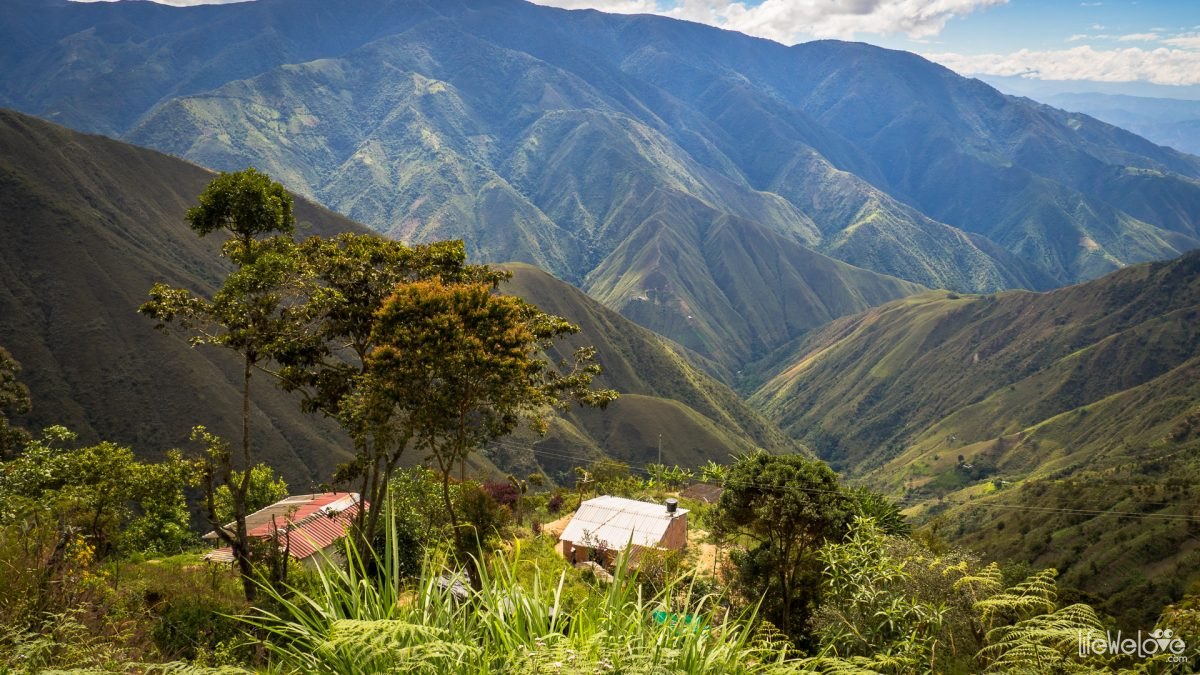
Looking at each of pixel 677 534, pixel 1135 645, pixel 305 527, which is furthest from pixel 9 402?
pixel 1135 645

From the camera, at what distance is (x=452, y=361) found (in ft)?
72.6

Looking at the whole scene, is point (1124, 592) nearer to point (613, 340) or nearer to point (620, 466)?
point (620, 466)

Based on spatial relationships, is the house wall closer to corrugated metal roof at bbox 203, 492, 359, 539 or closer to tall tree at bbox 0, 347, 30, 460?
corrugated metal roof at bbox 203, 492, 359, 539

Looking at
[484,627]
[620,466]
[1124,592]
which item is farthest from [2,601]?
[1124,592]

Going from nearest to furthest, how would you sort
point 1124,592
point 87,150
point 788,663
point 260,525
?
point 788,663, point 260,525, point 1124,592, point 87,150

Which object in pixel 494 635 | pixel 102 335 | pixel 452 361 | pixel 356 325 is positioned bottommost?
pixel 102 335

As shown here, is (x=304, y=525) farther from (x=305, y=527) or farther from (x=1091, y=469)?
(x=1091, y=469)

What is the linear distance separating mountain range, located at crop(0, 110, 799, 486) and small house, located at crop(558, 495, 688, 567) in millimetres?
45350

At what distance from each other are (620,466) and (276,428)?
45.8 m

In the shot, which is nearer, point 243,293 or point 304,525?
point 243,293

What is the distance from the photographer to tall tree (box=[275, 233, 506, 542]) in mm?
22594

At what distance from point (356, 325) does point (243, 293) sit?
3940 millimetres

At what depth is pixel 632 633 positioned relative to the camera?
17.4 feet

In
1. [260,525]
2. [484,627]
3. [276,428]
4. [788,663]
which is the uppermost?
[484,627]
